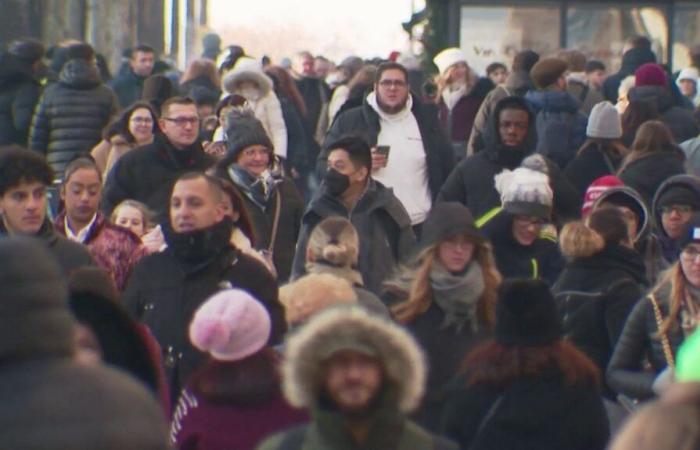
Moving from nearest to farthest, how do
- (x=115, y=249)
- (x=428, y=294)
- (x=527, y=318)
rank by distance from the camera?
1. (x=527, y=318)
2. (x=428, y=294)
3. (x=115, y=249)

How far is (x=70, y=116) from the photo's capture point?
58.5 ft

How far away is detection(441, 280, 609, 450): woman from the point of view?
8.30 metres

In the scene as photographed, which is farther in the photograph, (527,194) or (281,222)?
(281,222)

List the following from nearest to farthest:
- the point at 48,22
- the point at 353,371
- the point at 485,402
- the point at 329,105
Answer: the point at 353,371, the point at 485,402, the point at 329,105, the point at 48,22

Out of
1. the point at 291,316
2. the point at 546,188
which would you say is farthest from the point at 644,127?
the point at 291,316

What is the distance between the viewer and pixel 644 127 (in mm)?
14906

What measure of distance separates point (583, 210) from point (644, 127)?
1.48 m

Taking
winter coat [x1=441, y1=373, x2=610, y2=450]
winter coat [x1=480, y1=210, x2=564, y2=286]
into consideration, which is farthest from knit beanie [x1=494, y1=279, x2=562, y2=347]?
winter coat [x1=480, y1=210, x2=564, y2=286]

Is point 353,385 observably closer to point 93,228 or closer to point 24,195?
point 24,195

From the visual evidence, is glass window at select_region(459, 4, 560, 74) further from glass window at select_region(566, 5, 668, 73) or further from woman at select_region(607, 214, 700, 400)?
woman at select_region(607, 214, 700, 400)

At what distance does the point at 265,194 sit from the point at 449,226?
3509 millimetres

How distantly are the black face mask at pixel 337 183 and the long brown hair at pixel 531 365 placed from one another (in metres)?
4.45

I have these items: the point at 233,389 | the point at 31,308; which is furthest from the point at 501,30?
the point at 31,308

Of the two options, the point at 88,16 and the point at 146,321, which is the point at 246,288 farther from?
the point at 88,16
